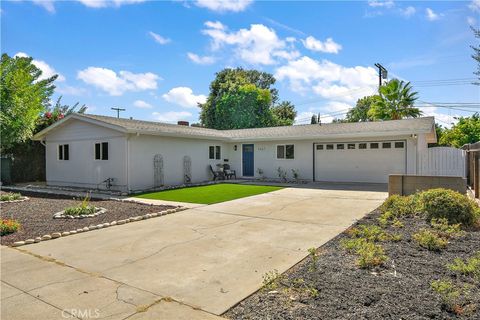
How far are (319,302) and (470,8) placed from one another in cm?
696

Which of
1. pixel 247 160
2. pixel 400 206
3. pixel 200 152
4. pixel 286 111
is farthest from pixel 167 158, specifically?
pixel 286 111

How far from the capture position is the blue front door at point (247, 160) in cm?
1862

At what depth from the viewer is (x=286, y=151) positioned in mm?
17500

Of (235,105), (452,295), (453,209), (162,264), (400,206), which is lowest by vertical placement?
(162,264)

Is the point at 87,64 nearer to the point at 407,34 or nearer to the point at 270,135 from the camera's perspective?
the point at 270,135

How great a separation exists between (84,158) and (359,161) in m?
13.2

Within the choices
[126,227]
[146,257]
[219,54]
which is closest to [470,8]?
[146,257]

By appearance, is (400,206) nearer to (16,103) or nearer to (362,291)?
(362,291)

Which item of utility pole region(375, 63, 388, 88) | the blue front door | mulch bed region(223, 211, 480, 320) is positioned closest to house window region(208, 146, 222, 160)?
the blue front door

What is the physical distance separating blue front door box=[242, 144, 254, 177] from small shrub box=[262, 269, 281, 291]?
14.6 m

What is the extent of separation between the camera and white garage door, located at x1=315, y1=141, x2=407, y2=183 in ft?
48.1

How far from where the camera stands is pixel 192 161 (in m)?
16.0

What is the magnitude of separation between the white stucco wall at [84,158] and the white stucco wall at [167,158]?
0.43m

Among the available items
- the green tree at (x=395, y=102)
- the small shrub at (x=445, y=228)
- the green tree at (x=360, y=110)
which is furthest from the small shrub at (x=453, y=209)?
the green tree at (x=360, y=110)
